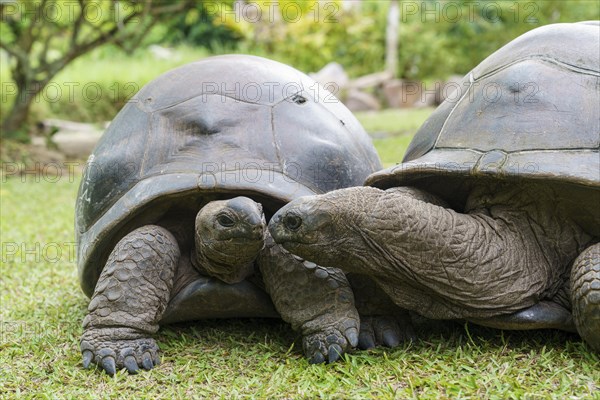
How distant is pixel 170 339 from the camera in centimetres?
278

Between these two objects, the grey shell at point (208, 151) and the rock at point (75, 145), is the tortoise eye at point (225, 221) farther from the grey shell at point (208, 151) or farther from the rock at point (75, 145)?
the rock at point (75, 145)

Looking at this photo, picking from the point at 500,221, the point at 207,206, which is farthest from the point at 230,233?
the point at 500,221

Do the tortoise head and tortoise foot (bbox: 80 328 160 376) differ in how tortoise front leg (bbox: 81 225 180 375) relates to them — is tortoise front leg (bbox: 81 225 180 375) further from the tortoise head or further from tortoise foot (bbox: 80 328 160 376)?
the tortoise head

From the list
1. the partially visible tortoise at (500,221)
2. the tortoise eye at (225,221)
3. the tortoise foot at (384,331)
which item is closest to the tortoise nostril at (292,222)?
the partially visible tortoise at (500,221)

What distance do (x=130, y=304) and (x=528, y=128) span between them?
146cm

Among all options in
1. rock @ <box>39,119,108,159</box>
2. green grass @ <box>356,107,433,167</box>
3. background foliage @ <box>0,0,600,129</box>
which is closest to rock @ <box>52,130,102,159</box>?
rock @ <box>39,119,108,159</box>

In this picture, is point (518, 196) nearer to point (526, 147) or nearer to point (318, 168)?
point (526, 147)

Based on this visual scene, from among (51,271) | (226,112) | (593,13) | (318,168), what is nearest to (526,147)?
(318,168)

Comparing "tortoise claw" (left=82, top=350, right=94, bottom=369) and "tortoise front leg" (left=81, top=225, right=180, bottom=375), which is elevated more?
"tortoise front leg" (left=81, top=225, right=180, bottom=375)

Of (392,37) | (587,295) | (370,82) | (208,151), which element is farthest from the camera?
(392,37)

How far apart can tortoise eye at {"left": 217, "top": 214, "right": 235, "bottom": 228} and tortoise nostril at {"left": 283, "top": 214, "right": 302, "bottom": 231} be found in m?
0.17

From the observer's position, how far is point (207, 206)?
96.6 inches

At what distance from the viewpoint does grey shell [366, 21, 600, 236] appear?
229 centimetres

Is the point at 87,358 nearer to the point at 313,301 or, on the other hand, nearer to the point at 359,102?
the point at 313,301
